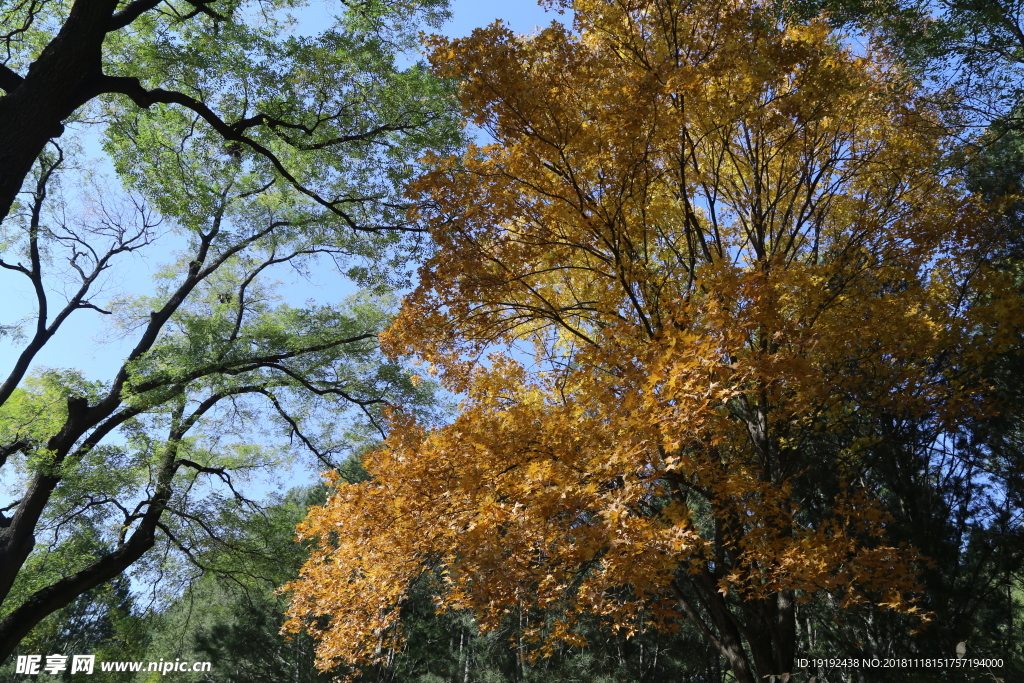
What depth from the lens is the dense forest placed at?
5277 millimetres

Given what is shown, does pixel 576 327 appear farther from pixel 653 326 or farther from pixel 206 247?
pixel 206 247

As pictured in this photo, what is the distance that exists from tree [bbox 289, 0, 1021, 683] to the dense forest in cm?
5

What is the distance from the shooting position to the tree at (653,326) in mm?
4863

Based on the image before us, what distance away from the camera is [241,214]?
11.1 m

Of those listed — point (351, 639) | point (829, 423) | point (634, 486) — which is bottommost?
point (351, 639)

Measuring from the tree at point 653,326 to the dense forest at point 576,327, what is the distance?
0.16 feet

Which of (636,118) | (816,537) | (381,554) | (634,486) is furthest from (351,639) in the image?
(636,118)

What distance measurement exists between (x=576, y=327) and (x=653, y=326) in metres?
1.71

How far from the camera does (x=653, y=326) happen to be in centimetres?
664

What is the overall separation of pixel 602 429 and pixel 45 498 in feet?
28.3

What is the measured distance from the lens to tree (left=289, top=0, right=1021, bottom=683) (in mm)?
4863

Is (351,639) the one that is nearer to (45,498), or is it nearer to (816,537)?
(816,537)

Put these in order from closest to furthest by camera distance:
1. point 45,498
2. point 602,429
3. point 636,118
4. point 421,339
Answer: point 602,429 < point 636,118 < point 421,339 < point 45,498

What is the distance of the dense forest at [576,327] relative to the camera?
17.3 ft
